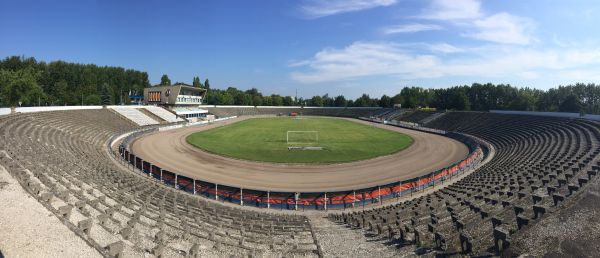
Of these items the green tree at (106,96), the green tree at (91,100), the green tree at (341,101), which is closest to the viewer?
the green tree at (91,100)

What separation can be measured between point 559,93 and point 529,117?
58.6m

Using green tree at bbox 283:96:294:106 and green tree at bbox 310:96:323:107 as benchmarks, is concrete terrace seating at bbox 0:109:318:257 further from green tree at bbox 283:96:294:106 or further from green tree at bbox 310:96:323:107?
green tree at bbox 283:96:294:106

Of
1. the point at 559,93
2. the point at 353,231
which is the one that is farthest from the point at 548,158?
the point at 559,93

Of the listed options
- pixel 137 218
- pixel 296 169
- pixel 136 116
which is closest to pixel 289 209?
pixel 137 218

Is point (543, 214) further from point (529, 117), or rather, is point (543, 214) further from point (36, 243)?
point (529, 117)

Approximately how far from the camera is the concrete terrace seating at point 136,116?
→ 6611 cm

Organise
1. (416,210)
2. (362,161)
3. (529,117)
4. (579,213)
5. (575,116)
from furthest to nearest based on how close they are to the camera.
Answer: (529,117) → (575,116) → (362,161) → (416,210) → (579,213)

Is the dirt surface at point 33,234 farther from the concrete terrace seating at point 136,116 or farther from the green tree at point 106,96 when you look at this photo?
the green tree at point 106,96

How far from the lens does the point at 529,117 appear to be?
55.6 metres

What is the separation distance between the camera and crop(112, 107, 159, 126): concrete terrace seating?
217ft

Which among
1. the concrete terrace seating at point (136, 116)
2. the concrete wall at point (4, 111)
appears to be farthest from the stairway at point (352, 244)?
the concrete terrace seating at point (136, 116)

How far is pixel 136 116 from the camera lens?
69062mm

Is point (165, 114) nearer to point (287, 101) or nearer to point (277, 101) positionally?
point (277, 101)

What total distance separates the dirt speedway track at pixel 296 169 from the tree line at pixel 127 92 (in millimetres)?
45986
